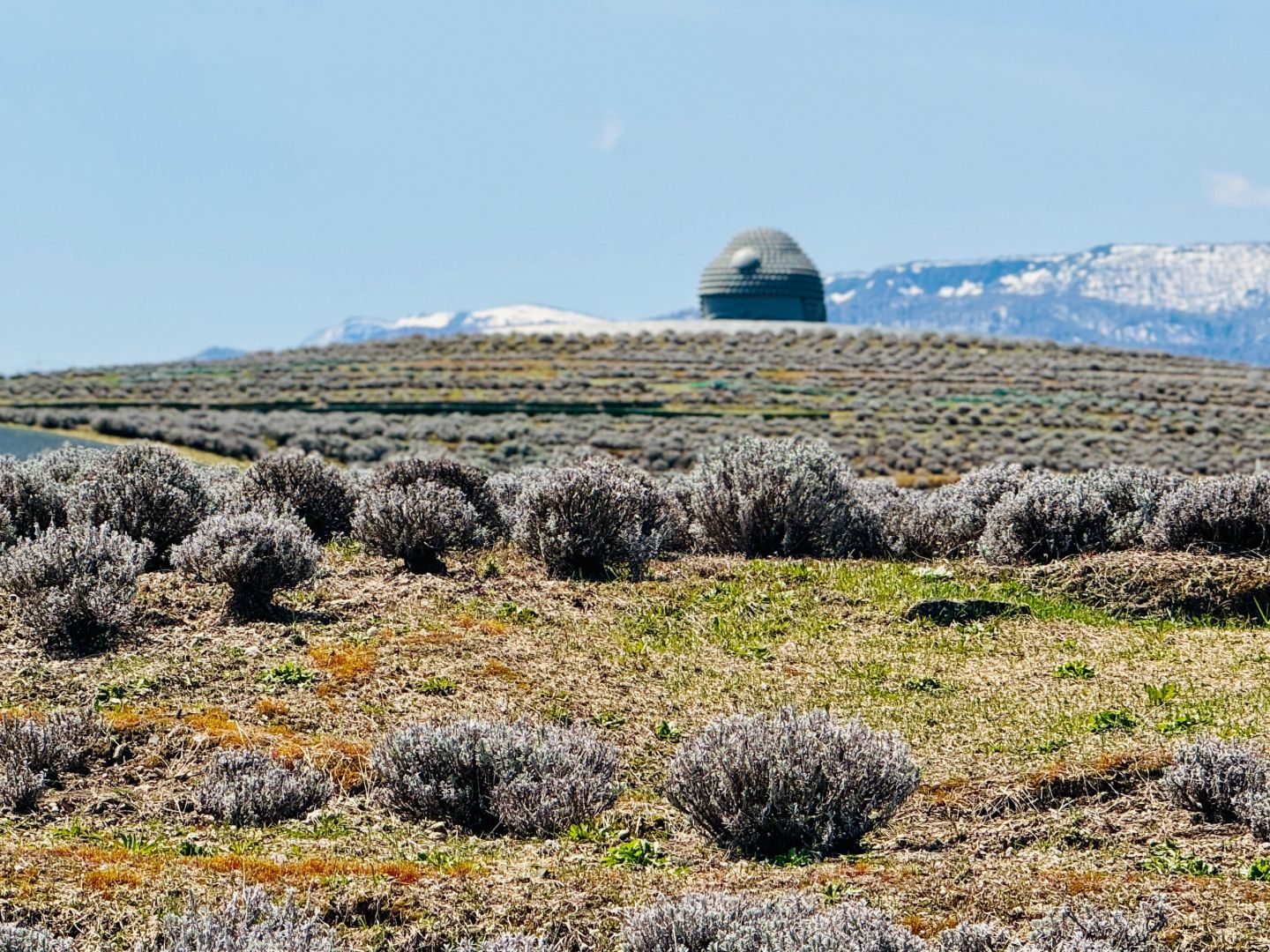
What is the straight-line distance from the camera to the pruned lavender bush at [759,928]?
4.91 m

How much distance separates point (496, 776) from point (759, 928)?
284 cm

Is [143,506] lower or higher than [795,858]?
higher

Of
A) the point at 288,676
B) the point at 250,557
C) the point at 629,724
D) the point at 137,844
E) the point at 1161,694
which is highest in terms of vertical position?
the point at 250,557

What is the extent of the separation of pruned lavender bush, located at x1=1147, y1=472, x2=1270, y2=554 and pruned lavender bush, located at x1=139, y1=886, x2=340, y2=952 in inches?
411

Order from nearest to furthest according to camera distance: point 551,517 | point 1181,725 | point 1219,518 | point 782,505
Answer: point 1181,725 < point 1219,518 < point 551,517 < point 782,505

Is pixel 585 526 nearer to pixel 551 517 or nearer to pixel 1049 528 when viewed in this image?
pixel 551 517

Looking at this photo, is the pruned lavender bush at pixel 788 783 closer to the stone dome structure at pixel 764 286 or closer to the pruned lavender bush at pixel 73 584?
the pruned lavender bush at pixel 73 584

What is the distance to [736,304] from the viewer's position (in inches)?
4973

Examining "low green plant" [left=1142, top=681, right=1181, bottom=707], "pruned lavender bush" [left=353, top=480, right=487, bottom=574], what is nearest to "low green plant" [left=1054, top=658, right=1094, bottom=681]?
"low green plant" [left=1142, top=681, right=1181, bottom=707]

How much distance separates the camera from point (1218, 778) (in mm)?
7094

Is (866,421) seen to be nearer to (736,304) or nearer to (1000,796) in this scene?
(1000,796)

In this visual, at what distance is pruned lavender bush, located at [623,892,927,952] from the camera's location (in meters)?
4.91

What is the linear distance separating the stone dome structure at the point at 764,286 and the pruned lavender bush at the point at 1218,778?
118 m

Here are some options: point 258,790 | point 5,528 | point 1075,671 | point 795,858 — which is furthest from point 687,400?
point 795,858
